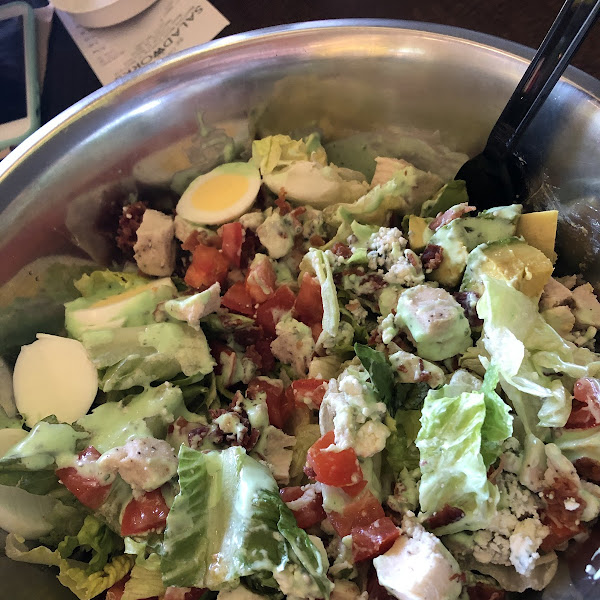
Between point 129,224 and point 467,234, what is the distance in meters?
1.02

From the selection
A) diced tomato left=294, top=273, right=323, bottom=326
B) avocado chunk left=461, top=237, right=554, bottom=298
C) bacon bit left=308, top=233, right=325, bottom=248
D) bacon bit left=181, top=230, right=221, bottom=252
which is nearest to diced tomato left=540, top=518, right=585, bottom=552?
avocado chunk left=461, top=237, right=554, bottom=298

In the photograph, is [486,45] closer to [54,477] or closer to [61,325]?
[61,325]

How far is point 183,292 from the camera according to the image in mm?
1766

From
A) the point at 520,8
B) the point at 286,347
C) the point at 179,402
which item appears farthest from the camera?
the point at 520,8

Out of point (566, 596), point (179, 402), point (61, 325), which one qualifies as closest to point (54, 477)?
point (179, 402)

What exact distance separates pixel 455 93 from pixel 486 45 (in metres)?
0.15

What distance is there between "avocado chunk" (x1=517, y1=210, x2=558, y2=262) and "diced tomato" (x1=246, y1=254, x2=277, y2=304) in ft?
2.39

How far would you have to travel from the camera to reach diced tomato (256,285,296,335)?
64.7 inches

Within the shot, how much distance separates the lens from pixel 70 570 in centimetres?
134

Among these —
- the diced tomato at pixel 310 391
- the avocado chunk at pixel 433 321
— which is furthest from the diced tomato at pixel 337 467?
the avocado chunk at pixel 433 321

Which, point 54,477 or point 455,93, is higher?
point 455,93

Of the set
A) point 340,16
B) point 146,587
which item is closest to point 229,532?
point 146,587

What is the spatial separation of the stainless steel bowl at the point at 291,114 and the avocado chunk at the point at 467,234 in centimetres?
16

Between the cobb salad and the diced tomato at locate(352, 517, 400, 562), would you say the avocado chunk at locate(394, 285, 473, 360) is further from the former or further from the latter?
the diced tomato at locate(352, 517, 400, 562)
